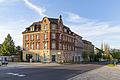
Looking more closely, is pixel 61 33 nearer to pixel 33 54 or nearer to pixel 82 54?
pixel 33 54

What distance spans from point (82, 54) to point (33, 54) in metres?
33.9

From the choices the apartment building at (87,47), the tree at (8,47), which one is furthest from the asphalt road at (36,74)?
the apartment building at (87,47)

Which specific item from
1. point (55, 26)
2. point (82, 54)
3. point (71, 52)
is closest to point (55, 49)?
point (55, 26)

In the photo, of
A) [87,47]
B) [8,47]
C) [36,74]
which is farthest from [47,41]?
[36,74]

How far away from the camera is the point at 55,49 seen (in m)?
78.2

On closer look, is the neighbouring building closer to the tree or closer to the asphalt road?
the tree

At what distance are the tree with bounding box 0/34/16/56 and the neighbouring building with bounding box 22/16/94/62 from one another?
10413 mm

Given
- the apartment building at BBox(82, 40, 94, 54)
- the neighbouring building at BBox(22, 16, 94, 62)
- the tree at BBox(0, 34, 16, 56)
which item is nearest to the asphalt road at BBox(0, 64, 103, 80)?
the neighbouring building at BBox(22, 16, 94, 62)

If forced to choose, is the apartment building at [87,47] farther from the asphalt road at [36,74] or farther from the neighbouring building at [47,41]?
the asphalt road at [36,74]

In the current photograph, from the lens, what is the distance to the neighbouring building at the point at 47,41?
3066 inches

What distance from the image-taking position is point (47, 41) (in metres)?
78.4

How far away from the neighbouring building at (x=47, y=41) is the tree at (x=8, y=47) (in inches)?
410

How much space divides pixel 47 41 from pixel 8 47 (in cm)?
2182

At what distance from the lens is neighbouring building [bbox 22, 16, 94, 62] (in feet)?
255
